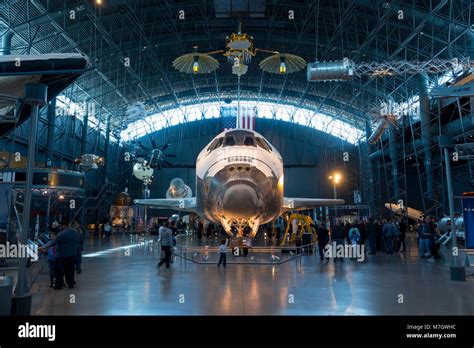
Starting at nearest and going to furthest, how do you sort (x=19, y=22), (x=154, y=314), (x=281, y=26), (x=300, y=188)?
(x=154, y=314)
(x=19, y=22)
(x=281, y=26)
(x=300, y=188)

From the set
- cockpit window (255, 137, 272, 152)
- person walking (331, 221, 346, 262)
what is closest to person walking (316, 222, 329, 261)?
person walking (331, 221, 346, 262)

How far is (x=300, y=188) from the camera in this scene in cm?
4119

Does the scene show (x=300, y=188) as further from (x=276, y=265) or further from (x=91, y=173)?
(x=276, y=265)

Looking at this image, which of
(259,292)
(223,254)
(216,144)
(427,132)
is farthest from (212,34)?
(259,292)

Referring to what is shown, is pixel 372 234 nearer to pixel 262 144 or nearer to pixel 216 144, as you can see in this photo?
pixel 262 144

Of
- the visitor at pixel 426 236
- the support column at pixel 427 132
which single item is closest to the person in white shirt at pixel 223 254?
the visitor at pixel 426 236

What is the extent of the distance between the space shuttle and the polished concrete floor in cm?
129

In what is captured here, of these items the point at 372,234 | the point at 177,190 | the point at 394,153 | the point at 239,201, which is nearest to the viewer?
the point at 239,201

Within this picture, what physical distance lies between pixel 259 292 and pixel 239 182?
3.17 meters

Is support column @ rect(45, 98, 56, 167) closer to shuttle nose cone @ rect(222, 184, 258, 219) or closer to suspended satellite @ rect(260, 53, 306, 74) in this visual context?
suspended satellite @ rect(260, 53, 306, 74)

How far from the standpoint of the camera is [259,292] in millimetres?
5465

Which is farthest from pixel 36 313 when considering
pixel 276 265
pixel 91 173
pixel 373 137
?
pixel 91 173

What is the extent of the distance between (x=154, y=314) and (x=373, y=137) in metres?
25.7

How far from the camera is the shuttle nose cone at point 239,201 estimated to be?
25.9ft
